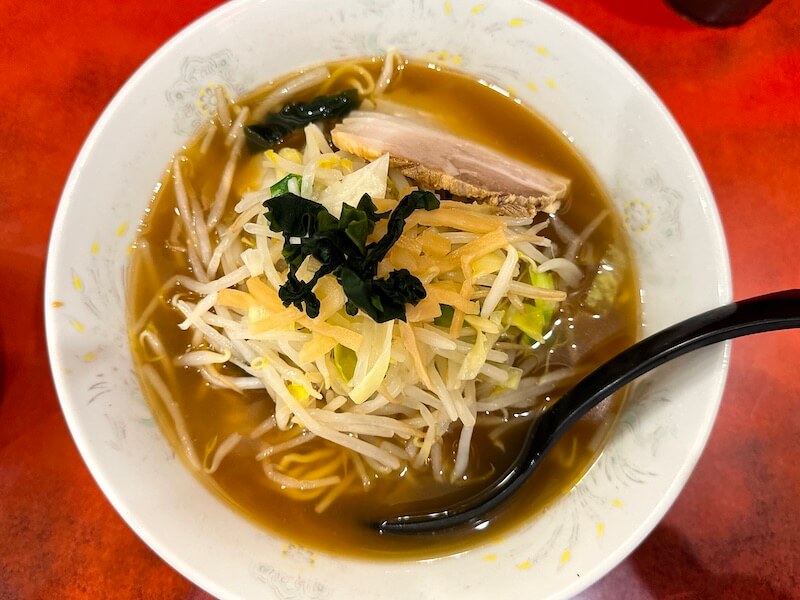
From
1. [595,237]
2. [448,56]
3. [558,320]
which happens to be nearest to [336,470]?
[558,320]

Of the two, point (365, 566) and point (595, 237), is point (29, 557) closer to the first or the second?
point (365, 566)

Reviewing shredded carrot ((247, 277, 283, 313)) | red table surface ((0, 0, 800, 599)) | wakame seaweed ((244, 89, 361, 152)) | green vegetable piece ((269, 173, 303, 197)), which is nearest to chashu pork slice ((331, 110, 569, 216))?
wakame seaweed ((244, 89, 361, 152))

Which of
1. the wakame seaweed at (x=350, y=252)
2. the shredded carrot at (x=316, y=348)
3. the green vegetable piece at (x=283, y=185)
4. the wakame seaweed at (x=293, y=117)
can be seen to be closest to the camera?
the wakame seaweed at (x=350, y=252)

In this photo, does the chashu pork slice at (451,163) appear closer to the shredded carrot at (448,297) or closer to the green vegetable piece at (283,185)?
the green vegetable piece at (283,185)

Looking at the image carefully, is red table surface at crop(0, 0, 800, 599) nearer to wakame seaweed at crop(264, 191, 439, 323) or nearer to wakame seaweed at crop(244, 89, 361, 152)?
wakame seaweed at crop(244, 89, 361, 152)

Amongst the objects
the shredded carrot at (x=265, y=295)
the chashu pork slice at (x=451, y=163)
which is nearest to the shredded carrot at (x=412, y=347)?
the shredded carrot at (x=265, y=295)

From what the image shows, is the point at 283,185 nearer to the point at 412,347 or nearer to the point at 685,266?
the point at 412,347
